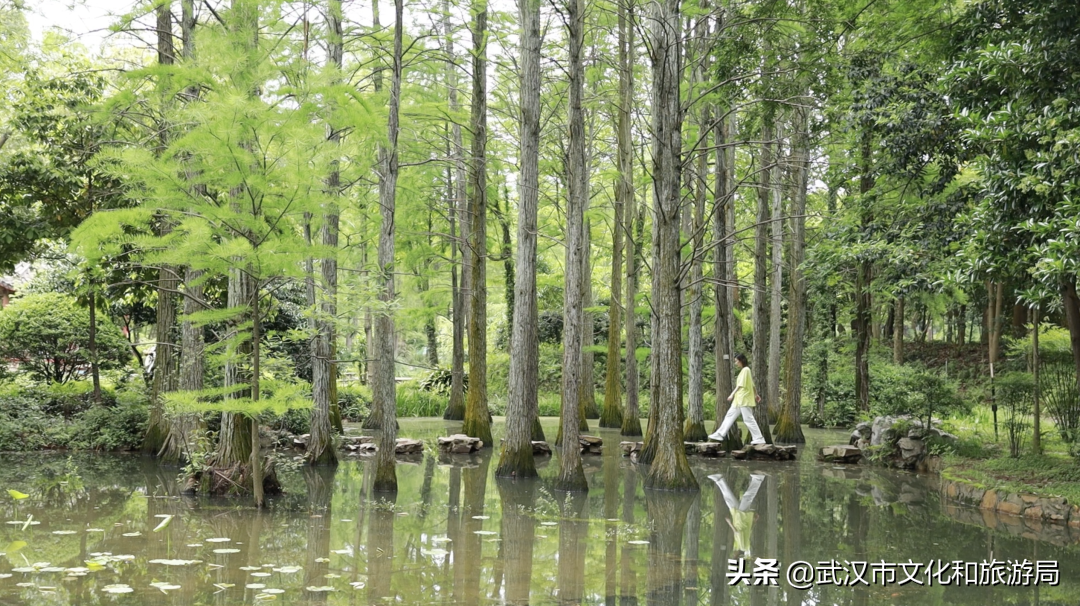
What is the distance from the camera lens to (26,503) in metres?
8.98

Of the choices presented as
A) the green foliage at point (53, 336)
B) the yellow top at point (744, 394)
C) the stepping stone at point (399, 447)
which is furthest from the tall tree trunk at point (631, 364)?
the green foliage at point (53, 336)

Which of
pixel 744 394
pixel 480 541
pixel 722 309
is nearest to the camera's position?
A: pixel 480 541

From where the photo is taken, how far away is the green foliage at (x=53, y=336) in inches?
610

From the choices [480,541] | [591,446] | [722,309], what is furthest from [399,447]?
[480,541]

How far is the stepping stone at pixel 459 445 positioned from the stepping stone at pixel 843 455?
658cm

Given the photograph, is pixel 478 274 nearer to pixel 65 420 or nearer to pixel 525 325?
pixel 525 325

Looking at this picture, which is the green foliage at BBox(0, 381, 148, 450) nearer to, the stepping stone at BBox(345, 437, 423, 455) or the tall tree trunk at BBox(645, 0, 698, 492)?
the stepping stone at BBox(345, 437, 423, 455)

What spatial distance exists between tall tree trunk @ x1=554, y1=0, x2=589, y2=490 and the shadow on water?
1.56 ft

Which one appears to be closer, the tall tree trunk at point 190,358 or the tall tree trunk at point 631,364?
the tall tree trunk at point 190,358

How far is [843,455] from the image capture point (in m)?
14.9

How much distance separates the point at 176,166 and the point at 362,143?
2879mm

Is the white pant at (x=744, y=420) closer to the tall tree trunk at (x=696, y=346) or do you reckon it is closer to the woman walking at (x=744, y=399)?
the woman walking at (x=744, y=399)

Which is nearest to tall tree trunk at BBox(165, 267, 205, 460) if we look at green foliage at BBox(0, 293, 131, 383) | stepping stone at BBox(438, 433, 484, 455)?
green foliage at BBox(0, 293, 131, 383)

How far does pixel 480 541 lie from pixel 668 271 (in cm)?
489
